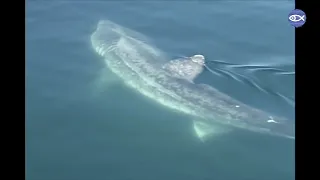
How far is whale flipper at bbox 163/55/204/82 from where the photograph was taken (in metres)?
7.94

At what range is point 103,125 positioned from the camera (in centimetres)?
708

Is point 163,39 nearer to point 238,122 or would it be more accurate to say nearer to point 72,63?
point 72,63

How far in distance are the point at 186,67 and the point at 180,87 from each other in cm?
70

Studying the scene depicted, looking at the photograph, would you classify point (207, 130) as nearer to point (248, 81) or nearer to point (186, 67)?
point (248, 81)

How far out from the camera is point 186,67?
815 centimetres

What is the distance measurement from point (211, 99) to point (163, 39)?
253cm

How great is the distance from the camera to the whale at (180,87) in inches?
267

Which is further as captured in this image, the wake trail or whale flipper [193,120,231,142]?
the wake trail

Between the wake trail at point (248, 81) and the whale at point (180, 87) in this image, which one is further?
the wake trail at point (248, 81)
